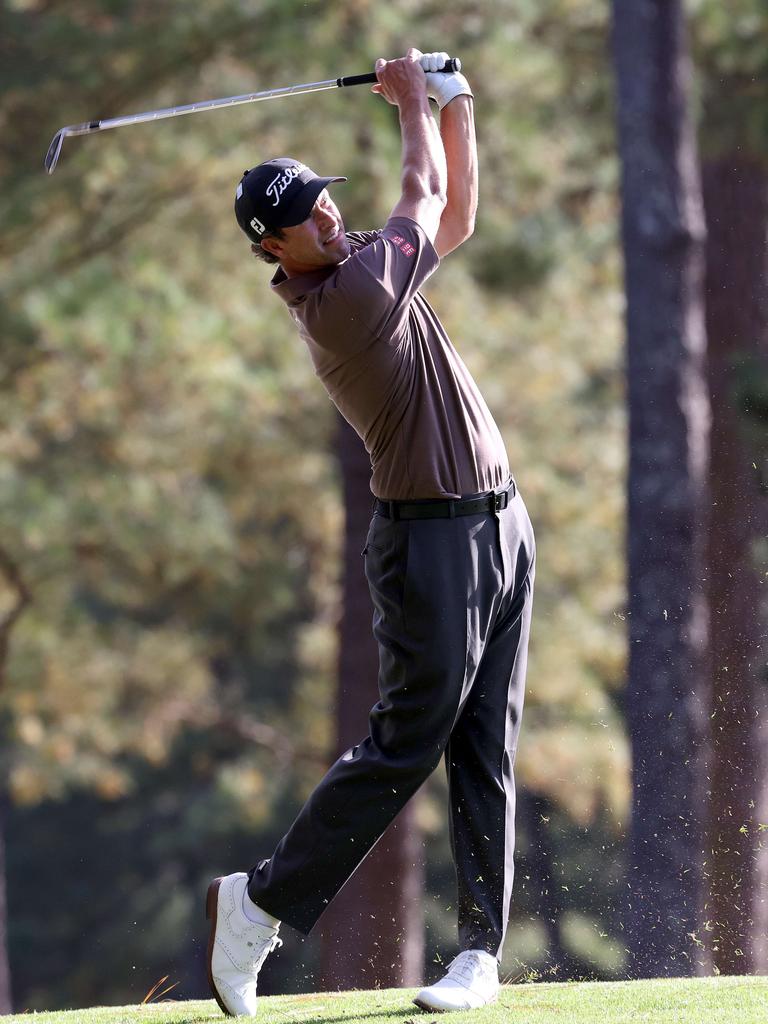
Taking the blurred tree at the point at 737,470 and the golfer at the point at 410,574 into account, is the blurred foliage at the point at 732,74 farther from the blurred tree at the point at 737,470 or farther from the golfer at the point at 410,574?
the golfer at the point at 410,574

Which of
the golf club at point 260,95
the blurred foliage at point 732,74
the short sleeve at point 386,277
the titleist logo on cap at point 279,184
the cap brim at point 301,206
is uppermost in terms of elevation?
the blurred foliage at point 732,74

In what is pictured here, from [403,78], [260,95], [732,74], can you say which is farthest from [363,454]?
[403,78]

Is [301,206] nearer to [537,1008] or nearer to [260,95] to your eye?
[260,95]

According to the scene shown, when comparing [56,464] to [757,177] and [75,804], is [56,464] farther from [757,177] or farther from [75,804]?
[75,804]

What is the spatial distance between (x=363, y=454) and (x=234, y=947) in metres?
6.16

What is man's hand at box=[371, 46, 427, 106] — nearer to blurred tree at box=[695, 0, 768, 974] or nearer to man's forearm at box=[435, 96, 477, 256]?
man's forearm at box=[435, 96, 477, 256]

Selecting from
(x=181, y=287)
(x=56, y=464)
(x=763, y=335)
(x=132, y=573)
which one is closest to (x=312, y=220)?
(x=763, y=335)

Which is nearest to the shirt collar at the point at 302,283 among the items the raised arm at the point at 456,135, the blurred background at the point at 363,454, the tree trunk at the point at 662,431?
the raised arm at the point at 456,135

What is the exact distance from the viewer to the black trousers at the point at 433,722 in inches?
143

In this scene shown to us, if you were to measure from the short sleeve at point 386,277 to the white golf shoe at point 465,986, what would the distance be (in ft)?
5.21

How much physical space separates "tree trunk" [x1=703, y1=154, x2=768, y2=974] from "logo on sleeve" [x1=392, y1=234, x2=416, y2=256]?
5292 millimetres

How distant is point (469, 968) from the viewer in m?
3.76

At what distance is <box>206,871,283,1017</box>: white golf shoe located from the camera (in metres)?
3.75

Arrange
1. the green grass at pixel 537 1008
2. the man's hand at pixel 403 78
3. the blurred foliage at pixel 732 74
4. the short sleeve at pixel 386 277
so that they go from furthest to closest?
1. the blurred foliage at pixel 732 74
2. the man's hand at pixel 403 78
3. the green grass at pixel 537 1008
4. the short sleeve at pixel 386 277
